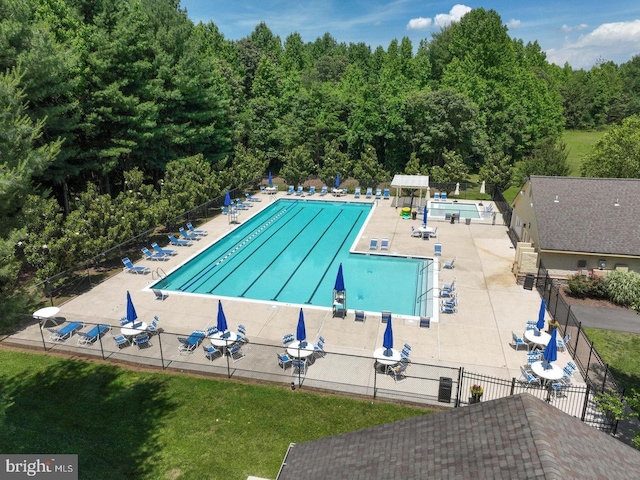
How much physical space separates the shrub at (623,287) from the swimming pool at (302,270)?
27.4ft

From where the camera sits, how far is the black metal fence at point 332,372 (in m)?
12.9

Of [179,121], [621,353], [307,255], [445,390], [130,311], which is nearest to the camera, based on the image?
[445,390]

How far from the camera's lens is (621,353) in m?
15.8

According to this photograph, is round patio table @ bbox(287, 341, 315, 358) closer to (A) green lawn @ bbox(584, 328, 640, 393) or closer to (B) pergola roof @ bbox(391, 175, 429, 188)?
(A) green lawn @ bbox(584, 328, 640, 393)

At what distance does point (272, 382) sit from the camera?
14.0 metres

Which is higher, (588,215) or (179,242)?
(588,215)

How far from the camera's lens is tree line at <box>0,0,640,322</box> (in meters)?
19.6

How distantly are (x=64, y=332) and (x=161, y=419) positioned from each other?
21.4ft

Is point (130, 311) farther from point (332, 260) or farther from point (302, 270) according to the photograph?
point (332, 260)

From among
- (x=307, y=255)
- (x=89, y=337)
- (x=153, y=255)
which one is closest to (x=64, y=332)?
(x=89, y=337)

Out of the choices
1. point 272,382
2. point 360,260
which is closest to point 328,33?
point 360,260

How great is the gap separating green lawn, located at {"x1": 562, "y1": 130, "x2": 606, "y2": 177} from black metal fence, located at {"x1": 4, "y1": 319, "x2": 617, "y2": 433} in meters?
52.1

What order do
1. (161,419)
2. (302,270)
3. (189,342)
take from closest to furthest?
(161,419), (189,342), (302,270)

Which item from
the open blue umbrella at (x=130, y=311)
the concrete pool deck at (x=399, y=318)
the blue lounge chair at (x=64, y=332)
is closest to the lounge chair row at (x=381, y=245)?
the concrete pool deck at (x=399, y=318)
